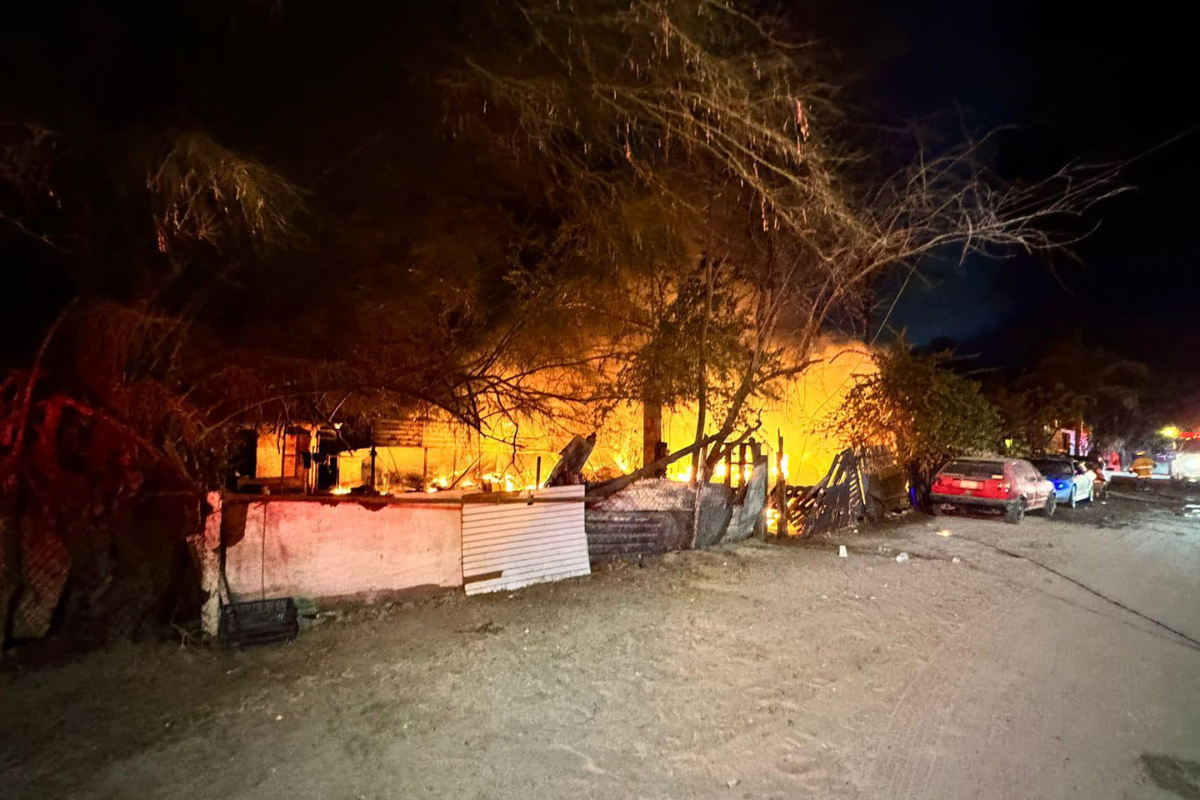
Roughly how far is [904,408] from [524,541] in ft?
36.8

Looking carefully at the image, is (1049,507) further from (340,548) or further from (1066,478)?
(340,548)

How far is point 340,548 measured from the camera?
6.57 meters

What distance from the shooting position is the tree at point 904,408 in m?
16.4

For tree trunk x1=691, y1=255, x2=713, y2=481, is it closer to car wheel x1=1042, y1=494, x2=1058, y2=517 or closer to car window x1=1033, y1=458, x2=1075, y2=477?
car wheel x1=1042, y1=494, x2=1058, y2=517

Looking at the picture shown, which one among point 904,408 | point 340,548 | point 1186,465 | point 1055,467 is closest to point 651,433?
point 340,548

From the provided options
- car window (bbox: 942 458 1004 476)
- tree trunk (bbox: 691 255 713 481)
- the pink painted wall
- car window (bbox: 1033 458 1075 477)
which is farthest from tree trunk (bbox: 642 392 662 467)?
car window (bbox: 1033 458 1075 477)

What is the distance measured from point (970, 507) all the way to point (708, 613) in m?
10.6

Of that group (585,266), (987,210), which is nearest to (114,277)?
(585,266)

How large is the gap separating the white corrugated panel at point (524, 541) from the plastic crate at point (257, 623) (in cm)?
183

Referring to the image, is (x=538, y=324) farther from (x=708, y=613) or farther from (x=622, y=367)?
(x=708, y=613)

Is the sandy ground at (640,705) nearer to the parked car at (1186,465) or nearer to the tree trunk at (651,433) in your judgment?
the tree trunk at (651,433)

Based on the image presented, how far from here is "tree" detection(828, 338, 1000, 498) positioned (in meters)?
16.4

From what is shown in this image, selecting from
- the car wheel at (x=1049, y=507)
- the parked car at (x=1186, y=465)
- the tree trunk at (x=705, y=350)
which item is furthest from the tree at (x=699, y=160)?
the parked car at (x=1186, y=465)

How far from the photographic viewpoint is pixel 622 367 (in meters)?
10.0
